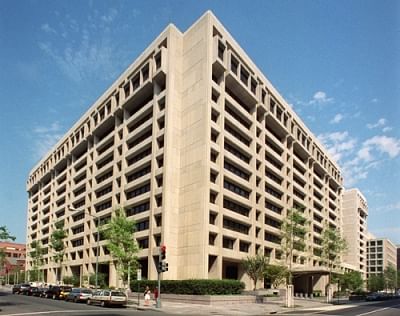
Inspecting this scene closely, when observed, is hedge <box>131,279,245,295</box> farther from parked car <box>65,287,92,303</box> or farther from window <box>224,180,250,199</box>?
window <box>224,180,250,199</box>

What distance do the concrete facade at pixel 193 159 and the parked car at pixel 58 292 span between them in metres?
11.4

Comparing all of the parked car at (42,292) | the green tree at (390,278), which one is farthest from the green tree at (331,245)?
the green tree at (390,278)

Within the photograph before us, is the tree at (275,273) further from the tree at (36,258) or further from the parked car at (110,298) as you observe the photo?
the tree at (36,258)

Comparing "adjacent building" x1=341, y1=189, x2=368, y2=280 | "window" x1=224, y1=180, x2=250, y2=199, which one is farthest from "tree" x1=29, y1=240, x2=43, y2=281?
"adjacent building" x1=341, y1=189, x2=368, y2=280

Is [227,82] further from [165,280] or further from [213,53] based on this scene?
[165,280]

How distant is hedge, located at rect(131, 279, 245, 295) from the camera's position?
45.3 metres

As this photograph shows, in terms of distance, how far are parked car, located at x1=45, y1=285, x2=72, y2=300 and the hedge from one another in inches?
322

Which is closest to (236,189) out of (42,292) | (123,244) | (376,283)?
(123,244)

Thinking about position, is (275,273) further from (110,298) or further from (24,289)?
(24,289)

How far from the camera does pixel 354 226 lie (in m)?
144

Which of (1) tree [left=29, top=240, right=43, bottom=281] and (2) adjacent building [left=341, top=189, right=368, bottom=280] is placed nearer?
(1) tree [left=29, top=240, right=43, bottom=281]

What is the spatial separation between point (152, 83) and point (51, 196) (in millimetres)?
60970

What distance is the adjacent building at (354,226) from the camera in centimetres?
14212

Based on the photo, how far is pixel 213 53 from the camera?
185 feet
